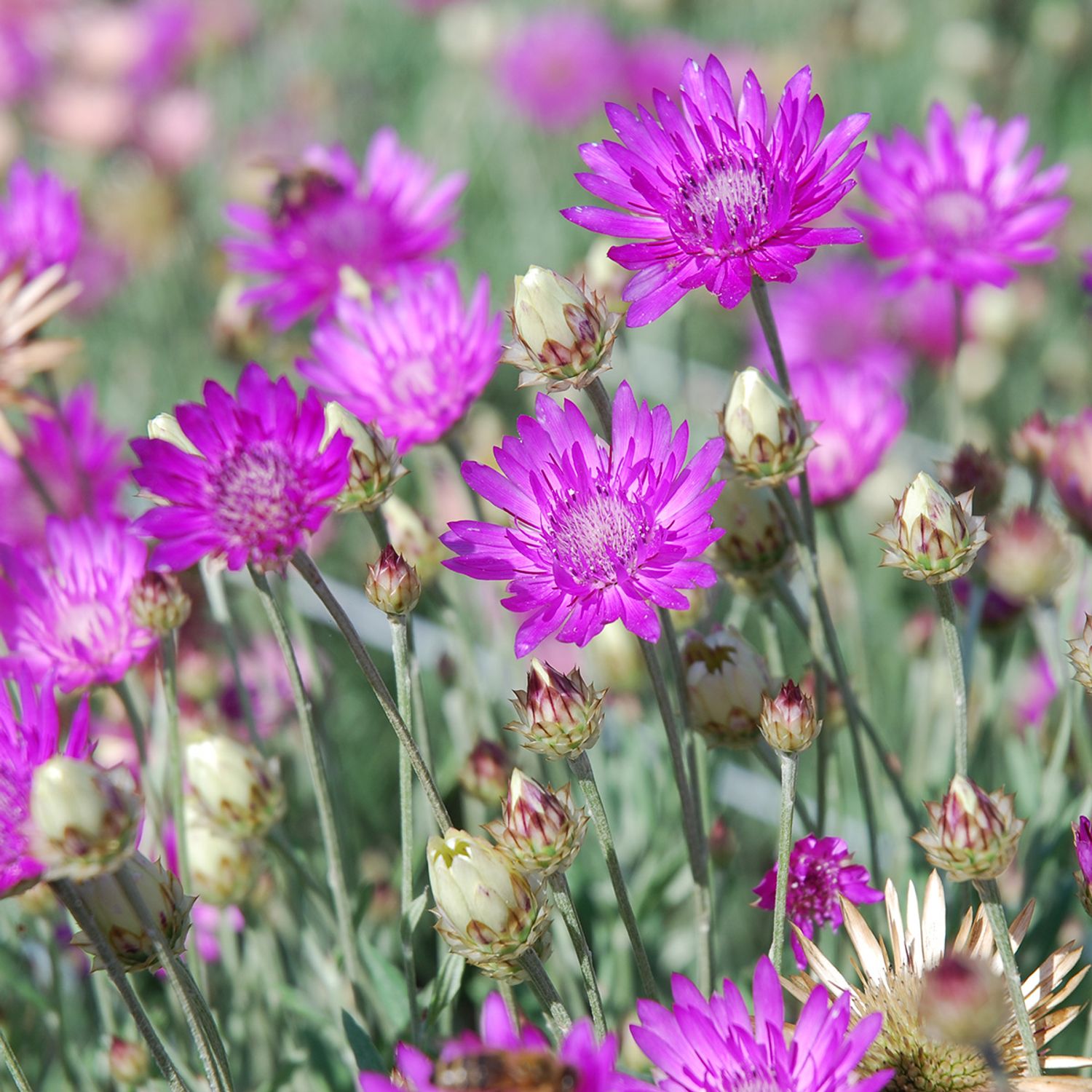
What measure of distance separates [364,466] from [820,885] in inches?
21.4

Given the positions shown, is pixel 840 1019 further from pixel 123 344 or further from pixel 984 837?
pixel 123 344

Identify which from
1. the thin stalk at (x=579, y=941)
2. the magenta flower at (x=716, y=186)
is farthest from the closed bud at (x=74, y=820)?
the magenta flower at (x=716, y=186)

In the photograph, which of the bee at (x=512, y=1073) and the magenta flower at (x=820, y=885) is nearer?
the bee at (x=512, y=1073)

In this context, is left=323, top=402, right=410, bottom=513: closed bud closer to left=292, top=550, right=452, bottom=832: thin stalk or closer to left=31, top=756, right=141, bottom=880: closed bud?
left=292, top=550, right=452, bottom=832: thin stalk

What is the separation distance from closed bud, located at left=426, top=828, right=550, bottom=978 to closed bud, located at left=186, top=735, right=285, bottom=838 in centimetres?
36

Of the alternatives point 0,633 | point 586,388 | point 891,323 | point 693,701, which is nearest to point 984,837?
point 693,701

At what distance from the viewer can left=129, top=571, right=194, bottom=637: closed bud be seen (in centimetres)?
116

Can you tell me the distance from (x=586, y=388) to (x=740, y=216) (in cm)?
21

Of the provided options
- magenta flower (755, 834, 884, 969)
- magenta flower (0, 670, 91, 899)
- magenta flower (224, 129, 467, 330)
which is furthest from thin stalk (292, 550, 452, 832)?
magenta flower (224, 129, 467, 330)

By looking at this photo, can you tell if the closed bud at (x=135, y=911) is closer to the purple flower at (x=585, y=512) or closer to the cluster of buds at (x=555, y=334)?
the purple flower at (x=585, y=512)

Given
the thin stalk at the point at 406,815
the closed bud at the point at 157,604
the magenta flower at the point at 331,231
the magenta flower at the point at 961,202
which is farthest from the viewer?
the magenta flower at the point at 331,231

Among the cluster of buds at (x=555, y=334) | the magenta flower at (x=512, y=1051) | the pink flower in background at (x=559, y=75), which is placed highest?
the pink flower in background at (x=559, y=75)

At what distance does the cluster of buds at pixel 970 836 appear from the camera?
2.87 ft

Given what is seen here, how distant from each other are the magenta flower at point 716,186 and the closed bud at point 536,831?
1.30 ft
